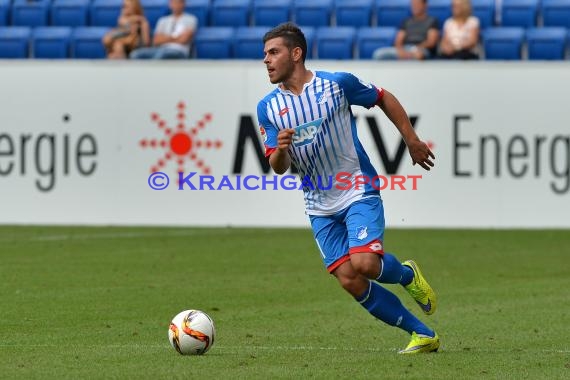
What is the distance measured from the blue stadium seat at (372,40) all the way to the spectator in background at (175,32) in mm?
2408

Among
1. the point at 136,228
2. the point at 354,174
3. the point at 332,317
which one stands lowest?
the point at 136,228

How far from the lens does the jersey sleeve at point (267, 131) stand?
8.57 meters

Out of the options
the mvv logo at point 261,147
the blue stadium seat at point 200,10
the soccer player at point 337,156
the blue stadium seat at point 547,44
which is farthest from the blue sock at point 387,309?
the blue stadium seat at point 200,10

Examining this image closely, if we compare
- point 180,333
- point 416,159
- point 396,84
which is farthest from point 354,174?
point 396,84

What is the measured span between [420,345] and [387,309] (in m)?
0.30

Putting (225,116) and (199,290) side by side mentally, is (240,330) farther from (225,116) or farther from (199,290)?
(225,116)

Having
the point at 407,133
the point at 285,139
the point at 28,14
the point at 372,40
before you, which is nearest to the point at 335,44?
the point at 372,40

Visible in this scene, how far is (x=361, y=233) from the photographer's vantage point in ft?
27.7

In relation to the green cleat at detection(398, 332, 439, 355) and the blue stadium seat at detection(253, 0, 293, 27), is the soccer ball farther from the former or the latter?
the blue stadium seat at detection(253, 0, 293, 27)

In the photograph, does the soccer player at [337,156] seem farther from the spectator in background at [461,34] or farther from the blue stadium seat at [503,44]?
the blue stadium seat at [503,44]

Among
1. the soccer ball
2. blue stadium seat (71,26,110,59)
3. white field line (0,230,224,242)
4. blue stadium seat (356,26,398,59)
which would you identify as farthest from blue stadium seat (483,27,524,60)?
the soccer ball

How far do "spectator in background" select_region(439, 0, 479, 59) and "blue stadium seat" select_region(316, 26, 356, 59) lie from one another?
4.75ft

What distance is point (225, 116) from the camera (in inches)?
739

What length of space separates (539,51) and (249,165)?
14.3 ft
